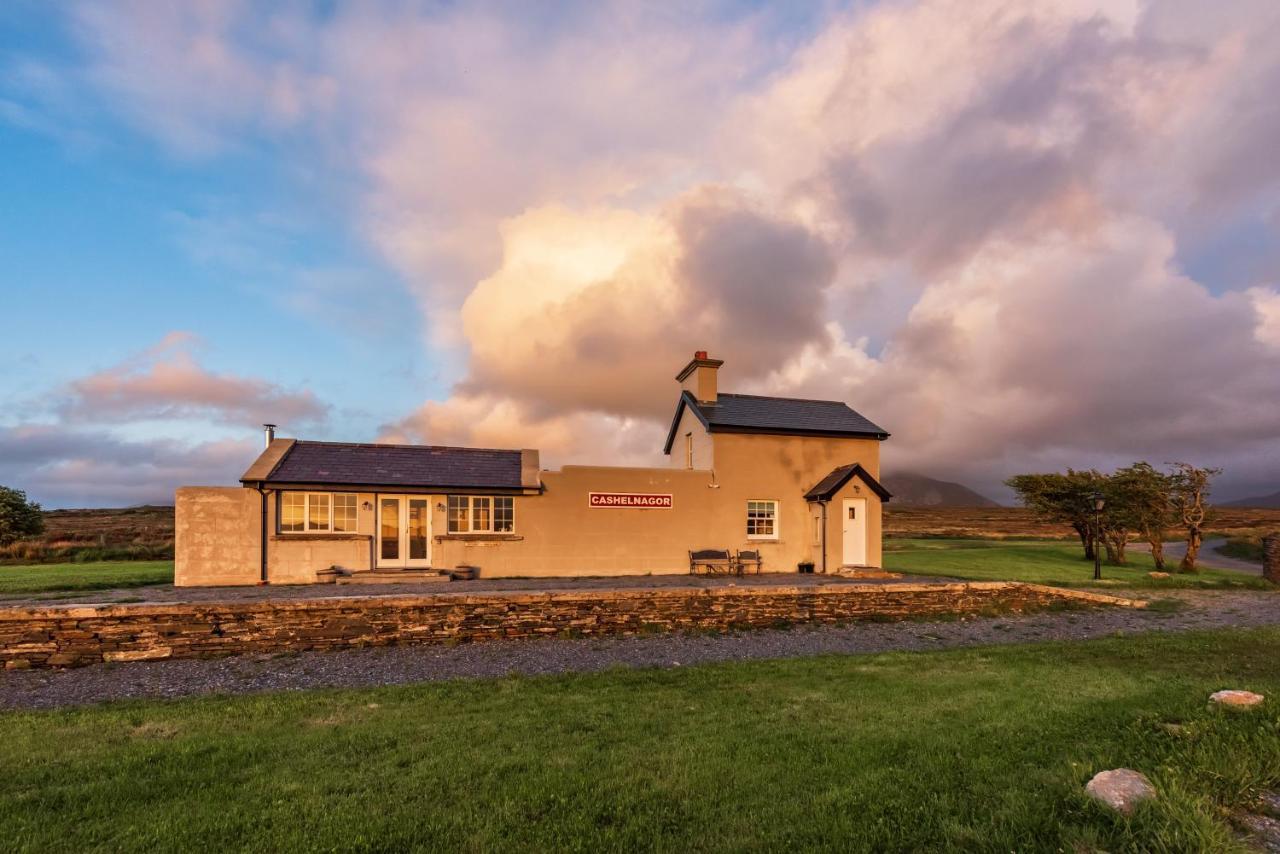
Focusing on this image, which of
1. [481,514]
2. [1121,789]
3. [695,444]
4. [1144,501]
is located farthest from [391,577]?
[1144,501]

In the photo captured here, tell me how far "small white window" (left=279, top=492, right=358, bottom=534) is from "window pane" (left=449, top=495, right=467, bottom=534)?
2753 millimetres

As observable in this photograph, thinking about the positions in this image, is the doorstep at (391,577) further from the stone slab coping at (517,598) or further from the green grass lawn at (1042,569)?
the green grass lawn at (1042,569)

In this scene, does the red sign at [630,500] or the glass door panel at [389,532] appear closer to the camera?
the glass door panel at [389,532]

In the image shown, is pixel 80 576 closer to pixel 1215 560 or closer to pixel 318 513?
pixel 318 513

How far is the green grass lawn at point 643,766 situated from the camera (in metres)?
3.97

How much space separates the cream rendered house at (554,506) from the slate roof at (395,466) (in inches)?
2.2

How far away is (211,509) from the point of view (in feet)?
59.2

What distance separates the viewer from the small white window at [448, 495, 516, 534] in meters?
20.0

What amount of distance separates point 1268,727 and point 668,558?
17.1 m

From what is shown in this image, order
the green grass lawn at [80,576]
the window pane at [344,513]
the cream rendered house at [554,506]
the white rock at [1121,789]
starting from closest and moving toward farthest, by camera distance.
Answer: the white rock at [1121,789]
the green grass lawn at [80,576]
the cream rendered house at [554,506]
the window pane at [344,513]

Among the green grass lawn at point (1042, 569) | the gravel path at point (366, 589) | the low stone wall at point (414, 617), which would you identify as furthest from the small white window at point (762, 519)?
the low stone wall at point (414, 617)

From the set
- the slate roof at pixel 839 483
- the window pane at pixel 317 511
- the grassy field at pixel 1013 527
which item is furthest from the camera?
the grassy field at pixel 1013 527

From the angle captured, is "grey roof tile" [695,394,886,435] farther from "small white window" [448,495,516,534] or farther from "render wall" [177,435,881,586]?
"small white window" [448,495,516,534]

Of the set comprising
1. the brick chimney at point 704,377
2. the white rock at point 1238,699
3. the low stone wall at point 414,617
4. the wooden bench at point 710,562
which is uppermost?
the brick chimney at point 704,377
